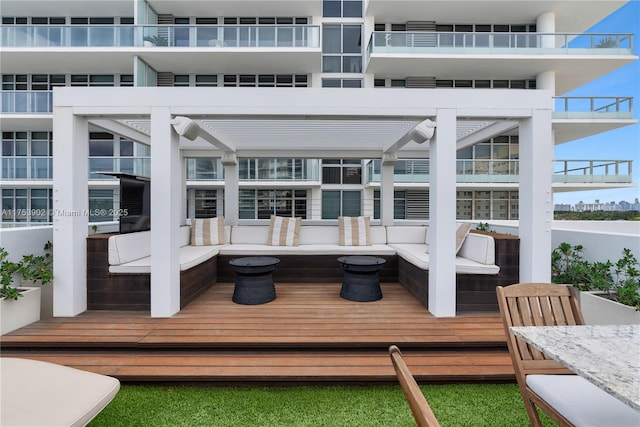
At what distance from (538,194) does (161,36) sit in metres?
12.8

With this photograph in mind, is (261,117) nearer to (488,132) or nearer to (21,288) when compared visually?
(21,288)

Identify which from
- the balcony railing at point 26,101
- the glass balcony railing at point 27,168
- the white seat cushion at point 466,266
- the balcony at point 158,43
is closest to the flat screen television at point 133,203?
the white seat cushion at point 466,266

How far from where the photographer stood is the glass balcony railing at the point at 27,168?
39.0 feet

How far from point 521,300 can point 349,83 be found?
12.9 m

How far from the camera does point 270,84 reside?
12.7 metres

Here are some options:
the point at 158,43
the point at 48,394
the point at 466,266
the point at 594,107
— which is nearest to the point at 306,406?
the point at 48,394

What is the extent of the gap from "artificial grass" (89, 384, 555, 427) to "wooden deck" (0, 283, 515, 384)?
85mm

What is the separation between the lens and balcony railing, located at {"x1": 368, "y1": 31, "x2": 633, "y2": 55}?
11.5 metres

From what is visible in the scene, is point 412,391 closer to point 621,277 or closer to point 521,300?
point 521,300

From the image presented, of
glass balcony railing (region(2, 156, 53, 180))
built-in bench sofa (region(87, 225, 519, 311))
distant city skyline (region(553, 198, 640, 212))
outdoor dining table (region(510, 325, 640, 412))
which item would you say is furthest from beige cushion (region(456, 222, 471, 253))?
glass balcony railing (region(2, 156, 53, 180))

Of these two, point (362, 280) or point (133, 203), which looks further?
point (133, 203)

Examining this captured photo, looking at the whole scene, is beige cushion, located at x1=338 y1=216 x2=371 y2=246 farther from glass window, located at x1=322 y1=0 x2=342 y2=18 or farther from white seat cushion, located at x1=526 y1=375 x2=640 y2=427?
glass window, located at x1=322 y1=0 x2=342 y2=18

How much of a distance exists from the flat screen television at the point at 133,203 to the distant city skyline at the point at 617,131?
49.8 feet

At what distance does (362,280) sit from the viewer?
4.09 metres
